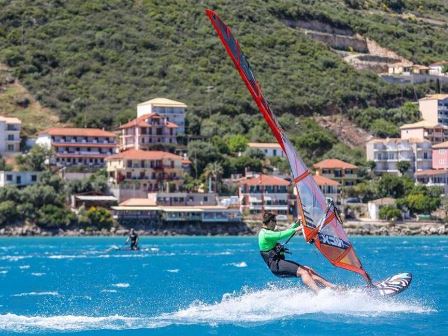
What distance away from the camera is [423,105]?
5561 inches

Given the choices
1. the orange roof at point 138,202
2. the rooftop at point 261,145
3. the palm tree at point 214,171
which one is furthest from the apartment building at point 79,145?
the rooftop at point 261,145

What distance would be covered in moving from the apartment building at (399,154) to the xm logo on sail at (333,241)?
101116 mm

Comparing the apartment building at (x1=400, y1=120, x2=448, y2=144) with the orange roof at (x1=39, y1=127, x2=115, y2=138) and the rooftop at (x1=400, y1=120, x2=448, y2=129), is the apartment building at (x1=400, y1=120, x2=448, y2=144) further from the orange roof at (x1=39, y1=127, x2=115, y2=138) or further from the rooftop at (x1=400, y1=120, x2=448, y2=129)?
the orange roof at (x1=39, y1=127, x2=115, y2=138)

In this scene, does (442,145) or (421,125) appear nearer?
(442,145)

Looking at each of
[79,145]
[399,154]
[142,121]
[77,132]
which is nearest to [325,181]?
[399,154]

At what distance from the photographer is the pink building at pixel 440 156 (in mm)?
120875

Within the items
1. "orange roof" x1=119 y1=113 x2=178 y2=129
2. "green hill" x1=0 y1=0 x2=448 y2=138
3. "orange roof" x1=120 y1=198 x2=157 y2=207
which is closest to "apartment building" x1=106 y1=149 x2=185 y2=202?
"orange roof" x1=120 y1=198 x2=157 y2=207

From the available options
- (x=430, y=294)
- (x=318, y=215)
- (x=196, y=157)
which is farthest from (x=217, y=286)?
(x=196, y=157)

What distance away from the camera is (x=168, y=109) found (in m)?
123

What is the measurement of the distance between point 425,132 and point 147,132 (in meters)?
32.0

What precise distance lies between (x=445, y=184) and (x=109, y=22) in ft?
198

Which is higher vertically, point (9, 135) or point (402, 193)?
point (9, 135)

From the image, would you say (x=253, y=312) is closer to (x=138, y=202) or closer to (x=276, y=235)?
(x=276, y=235)

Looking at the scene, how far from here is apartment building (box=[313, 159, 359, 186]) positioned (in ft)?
376
